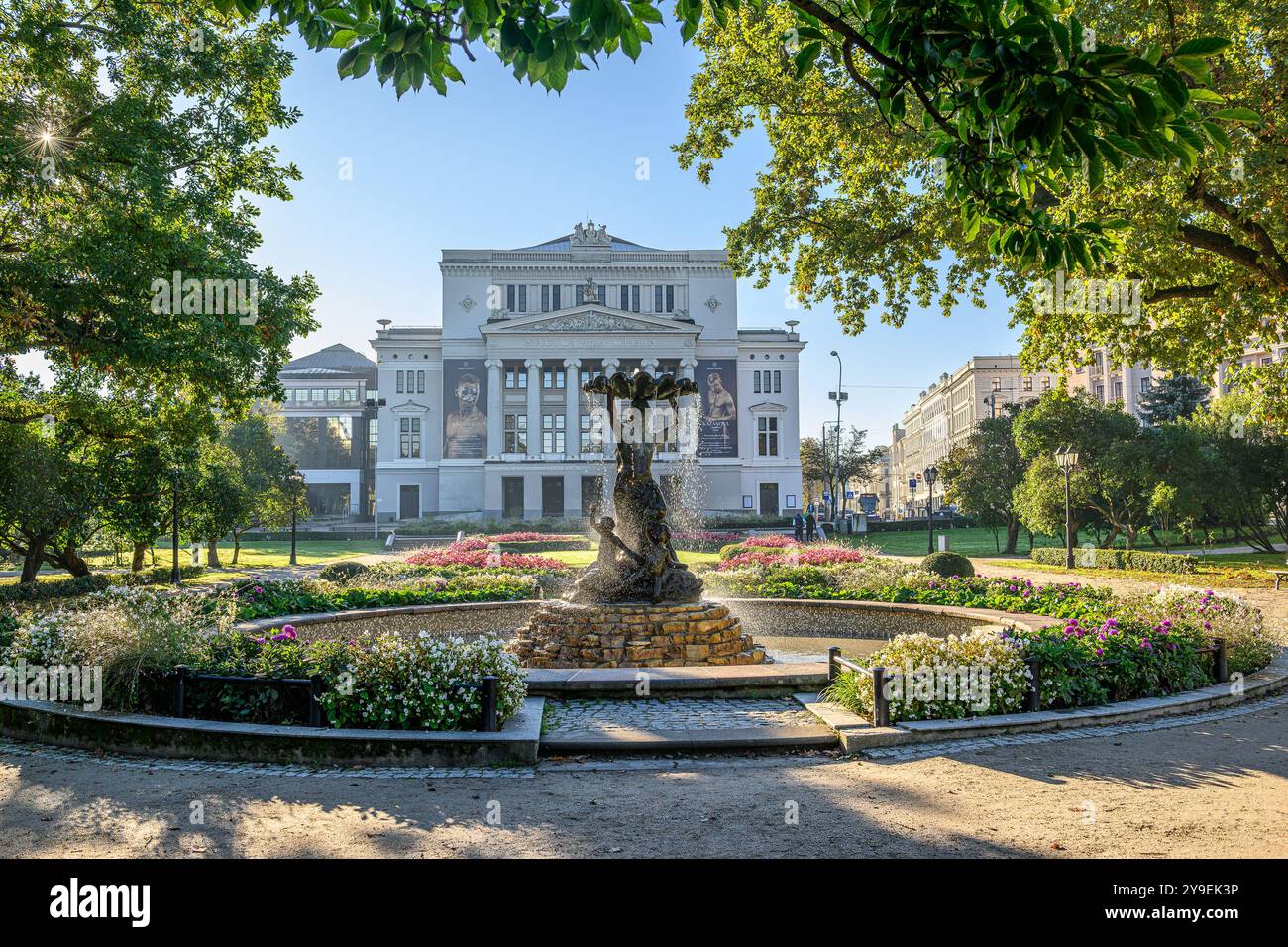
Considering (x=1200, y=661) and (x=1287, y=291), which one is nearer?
(x=1200, y=661)

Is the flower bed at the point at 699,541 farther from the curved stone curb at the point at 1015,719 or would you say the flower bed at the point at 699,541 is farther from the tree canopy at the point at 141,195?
the curved stone curb at the point at 1015,719

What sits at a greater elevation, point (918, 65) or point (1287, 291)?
point (1287, 291)

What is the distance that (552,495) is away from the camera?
65.2 m

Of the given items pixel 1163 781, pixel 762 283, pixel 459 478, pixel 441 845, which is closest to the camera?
pixel 441 845

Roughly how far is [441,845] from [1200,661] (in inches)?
356

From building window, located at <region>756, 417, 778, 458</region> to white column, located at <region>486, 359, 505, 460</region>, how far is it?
21859 mm

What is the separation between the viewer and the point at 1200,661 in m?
9.32

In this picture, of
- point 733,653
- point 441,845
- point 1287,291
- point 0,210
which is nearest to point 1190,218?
point 1287,291

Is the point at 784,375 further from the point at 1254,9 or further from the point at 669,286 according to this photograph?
the point at 1254,9

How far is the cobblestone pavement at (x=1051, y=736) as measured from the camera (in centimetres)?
684

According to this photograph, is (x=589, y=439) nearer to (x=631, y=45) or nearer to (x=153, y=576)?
(x=153, y=576)

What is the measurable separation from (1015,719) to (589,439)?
58.8m

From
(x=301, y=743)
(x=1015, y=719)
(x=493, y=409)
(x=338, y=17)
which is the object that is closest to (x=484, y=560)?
(x=301, y=743)

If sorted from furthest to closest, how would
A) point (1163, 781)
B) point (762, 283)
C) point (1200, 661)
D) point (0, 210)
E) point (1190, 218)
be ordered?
point (762, 283), point (1190, 218), point (0, 210), point (1200, 661), point (1163, 781)
